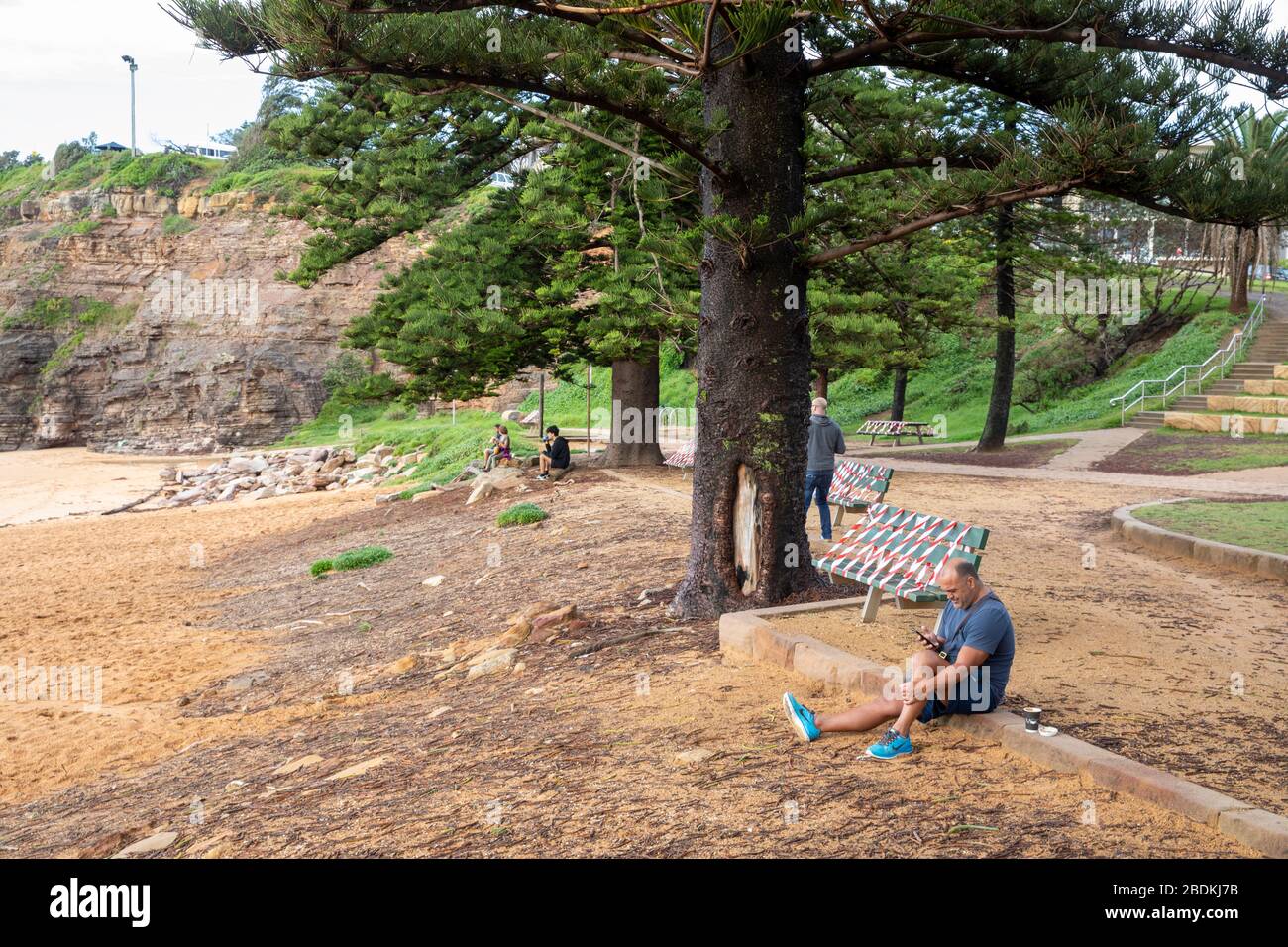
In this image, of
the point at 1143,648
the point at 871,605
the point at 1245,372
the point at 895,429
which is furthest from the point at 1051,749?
the point at 1245,372

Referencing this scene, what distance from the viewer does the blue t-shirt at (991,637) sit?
16.4 feet

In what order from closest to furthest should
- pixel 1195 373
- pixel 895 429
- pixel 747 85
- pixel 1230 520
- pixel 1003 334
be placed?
pixel 747 85 → pixel 1230 520 → pixel 1003 334 → pixel 1195 373 → pixel 895 429

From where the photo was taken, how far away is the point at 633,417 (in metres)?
19.4

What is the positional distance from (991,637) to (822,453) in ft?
20.8

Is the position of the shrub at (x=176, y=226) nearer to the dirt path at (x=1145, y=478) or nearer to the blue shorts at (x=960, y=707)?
the dirt path at (x=1145, y=478)

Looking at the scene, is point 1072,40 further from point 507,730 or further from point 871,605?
point 507,730

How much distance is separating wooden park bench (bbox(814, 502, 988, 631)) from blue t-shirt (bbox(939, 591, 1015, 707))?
4.69 ft

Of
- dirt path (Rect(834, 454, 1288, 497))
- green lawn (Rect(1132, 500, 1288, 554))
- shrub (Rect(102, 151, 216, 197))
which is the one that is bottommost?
green lawn (Rect(1132, 500, 1288, 554))

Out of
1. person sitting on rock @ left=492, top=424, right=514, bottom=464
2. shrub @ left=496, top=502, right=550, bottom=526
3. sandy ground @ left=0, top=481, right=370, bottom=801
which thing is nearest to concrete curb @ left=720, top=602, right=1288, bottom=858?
sandy ground @ left=0, top=481, right=370, bottom=801

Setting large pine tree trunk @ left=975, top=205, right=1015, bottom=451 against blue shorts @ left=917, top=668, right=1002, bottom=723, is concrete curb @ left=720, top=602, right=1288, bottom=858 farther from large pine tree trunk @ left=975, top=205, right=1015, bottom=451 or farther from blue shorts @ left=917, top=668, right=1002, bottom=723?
large pine tree trunk @ left=975, top=205, right=1015, bottom=451

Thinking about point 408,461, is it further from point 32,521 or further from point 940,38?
point 940,38

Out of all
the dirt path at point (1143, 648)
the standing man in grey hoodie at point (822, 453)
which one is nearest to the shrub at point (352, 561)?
the standing man in grey hoodie at point (822, 453)

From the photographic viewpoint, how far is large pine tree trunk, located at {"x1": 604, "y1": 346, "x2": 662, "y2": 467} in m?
19.2

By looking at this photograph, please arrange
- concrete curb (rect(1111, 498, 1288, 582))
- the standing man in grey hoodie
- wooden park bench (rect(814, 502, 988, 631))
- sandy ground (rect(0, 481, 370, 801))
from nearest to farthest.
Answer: wooden park bench (rect(814, 502, 988, 631)) → sandy ground (rect(0, 481, 370, 801)) → concrete curb (rect(1111, 498, 1288, 582)) → the standing man in grey hoodie
